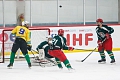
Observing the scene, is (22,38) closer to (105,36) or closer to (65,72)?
(65,72)

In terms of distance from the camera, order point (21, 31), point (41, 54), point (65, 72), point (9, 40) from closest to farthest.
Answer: point (65, 72), point (21, 31), point (41, 54), point (9, 40)

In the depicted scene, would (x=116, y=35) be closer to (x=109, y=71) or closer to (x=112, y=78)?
(x=109, y=71)

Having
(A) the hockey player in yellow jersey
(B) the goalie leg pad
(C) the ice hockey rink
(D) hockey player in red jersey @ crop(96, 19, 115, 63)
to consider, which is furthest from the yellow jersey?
(D) hockey player in red jersey @ crop(96, 19, 115, 63)

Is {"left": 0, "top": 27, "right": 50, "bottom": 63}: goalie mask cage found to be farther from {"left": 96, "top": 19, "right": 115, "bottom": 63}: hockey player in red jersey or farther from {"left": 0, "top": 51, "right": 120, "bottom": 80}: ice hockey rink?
{"left": 96, "top": 19, "right": 115, "bottom": 63}: hockey player in red jersey

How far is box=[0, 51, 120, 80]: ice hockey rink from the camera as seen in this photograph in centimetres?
703

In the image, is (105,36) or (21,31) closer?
(21,31)

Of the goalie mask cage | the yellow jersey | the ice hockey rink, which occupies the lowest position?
the ice hockey rink

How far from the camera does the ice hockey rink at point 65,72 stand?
23.1 ft

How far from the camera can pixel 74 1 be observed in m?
13.7

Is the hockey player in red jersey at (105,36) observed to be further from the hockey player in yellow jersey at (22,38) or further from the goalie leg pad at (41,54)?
the hockey player in yellow jersey at (22,38)

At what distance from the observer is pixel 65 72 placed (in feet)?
25.2

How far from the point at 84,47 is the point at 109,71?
345cm

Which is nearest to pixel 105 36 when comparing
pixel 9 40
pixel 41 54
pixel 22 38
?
pixel 41 54

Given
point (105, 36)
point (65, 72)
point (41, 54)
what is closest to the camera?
point (65, 72)
